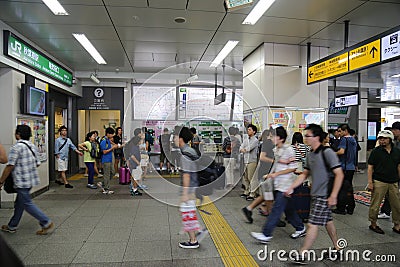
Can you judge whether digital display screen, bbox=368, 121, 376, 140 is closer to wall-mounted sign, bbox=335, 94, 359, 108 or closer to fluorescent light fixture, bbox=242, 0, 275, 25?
wall-mounted sign, bbox=335, 94, 359, 108

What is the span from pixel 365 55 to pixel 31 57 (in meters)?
6.03

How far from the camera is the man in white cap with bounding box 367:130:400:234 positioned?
12.4 ft

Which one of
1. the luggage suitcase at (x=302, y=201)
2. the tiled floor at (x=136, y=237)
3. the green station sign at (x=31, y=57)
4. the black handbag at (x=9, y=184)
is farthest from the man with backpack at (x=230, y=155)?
the green station sign at (x=31, y=57)

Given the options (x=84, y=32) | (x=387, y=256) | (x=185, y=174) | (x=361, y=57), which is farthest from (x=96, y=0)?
(x=387, y=256)

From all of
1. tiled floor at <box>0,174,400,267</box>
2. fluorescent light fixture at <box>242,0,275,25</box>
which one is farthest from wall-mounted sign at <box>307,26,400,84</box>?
tiled floor at <box>0,174,400,267</box>

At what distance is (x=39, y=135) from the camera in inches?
246

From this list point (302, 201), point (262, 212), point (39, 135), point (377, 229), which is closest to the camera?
Answer: point (377, 229)

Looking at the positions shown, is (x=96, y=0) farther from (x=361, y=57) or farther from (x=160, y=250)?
(x=361, y=57)

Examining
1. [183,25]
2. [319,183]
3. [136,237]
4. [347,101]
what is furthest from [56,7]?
[347,101]

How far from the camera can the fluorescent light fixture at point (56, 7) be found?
4.22m

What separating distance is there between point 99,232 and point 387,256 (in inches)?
139

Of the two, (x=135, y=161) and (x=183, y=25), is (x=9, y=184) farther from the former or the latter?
(x=183, y=25)

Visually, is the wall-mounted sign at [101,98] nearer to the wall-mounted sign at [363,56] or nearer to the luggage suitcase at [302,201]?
the wall-mounted sign at [363,56]

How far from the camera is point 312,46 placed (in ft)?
20.7
